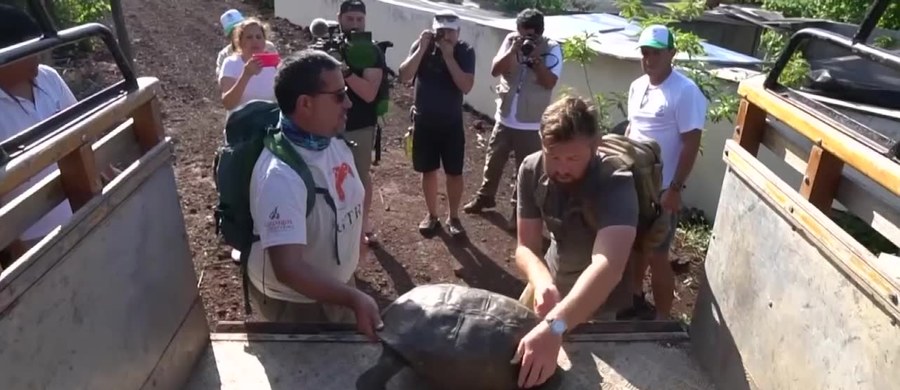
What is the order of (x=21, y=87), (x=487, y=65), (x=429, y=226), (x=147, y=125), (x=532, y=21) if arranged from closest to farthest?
(x=147, y=125) → (x=21, y=87) → (x=532, y=21) → (x=429, y=226) → (x=487, y=65)

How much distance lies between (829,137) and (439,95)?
11.5ft

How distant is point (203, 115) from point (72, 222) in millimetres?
6915

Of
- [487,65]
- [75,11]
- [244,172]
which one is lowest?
[487,65]

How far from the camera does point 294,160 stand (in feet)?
7.73

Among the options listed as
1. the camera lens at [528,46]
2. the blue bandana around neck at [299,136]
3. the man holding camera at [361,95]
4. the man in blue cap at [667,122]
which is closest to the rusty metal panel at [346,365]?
the blue bandana around neck at [299,136]

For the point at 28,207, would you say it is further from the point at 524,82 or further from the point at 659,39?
the point at 524,82

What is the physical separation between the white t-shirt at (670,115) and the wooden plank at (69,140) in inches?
110

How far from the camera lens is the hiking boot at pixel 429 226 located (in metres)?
5.66

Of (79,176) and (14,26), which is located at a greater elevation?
(14,26)

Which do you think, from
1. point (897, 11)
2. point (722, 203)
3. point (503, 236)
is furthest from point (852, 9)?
point (722, 203)

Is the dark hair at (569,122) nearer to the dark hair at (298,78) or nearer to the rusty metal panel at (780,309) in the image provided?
the rusty metal panel at (780,309)

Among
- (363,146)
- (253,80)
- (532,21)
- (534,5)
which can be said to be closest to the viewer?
(253,80)

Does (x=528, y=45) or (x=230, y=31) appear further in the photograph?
(x=528, y=45)

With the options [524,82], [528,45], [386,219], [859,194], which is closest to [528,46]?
[528,45]
